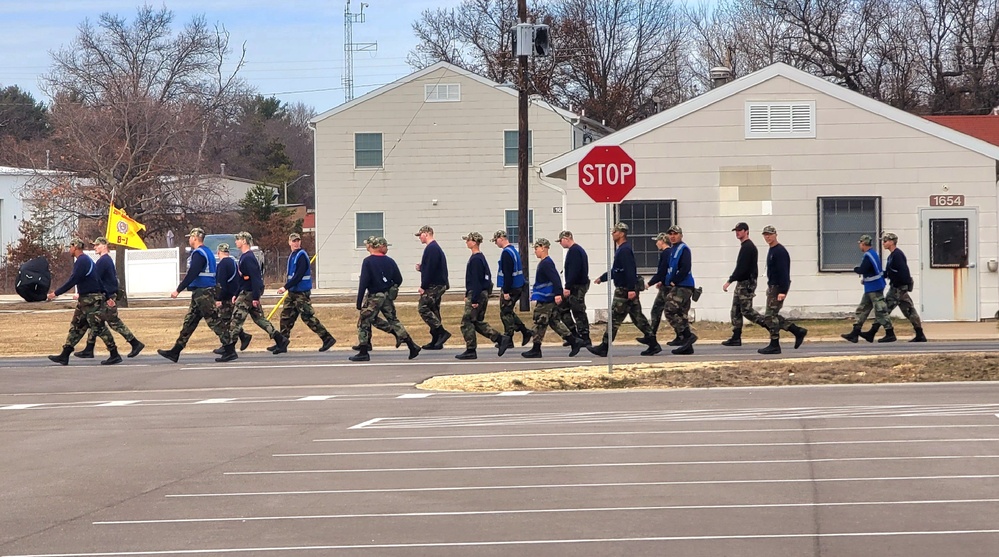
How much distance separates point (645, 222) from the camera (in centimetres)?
2412

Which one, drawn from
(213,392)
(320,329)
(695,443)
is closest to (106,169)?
(320,329)

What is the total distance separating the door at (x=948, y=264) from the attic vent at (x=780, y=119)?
2656mm

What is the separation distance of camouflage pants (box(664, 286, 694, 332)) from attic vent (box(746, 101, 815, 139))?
21.5ft

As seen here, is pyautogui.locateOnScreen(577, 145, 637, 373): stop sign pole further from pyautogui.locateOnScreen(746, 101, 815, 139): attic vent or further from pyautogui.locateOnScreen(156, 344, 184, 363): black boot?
pyautogui.locateOnScreen(746, 101, 815, 139): attic vent

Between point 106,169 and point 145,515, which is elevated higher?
point 106,169

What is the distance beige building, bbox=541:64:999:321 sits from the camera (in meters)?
23.7

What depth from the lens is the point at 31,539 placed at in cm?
717

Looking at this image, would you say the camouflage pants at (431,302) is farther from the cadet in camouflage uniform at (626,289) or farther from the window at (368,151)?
the window at (368,151)

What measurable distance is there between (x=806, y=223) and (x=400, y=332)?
908 centimetres

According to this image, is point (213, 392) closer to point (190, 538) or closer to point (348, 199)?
point (190, 538)

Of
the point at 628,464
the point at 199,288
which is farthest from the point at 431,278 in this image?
the point at 628,464

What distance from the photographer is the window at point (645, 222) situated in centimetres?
2403

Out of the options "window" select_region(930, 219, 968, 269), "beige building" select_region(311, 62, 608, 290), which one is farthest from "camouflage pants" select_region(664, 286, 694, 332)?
"beige building" select_region(311, 62, 608, 290)

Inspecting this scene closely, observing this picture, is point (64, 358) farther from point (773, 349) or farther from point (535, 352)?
point (773, 349)
